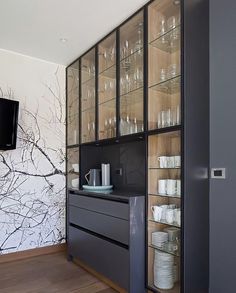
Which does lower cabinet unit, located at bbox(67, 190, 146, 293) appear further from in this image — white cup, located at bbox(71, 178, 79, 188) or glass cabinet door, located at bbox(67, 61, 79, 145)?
glass cabinet door, located at bbox(67, 61, 79, 145)

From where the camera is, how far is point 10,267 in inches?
113

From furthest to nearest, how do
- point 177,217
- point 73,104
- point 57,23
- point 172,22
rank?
point 73,104 → point 57,23 → point 172,22 → point 177,217

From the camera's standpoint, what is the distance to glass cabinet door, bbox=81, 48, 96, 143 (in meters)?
3.11

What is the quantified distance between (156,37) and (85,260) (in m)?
2.37

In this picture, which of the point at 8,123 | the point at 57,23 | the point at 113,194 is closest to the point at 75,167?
the point at 8,123

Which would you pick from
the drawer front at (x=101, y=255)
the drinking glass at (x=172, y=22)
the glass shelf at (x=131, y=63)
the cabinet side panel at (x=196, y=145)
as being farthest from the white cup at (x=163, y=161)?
the drinking glass at (x=172, y=22)

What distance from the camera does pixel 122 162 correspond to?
2.96 metres

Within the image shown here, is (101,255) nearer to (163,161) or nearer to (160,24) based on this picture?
(163,161)

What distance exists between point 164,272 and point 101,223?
0.74 m

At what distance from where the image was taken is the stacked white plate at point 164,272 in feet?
6.81

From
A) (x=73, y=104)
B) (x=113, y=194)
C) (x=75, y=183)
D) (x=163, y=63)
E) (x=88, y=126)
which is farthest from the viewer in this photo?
(x=73, y=104)

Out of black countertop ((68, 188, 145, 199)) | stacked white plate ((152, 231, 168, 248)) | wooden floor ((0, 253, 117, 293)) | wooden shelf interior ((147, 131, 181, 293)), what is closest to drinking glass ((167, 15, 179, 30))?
wooden shelf interior ((147, 131, 181, 293))

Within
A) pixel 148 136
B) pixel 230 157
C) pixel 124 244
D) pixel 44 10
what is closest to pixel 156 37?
pixel 148 136

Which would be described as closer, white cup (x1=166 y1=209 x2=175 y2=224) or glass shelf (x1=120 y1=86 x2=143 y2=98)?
white cup (x1=166 y1=209 x2=175 y2=224)
